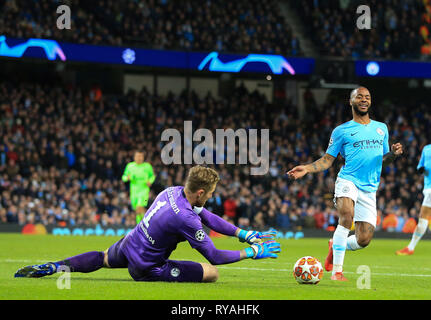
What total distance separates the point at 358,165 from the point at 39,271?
13.3 feet

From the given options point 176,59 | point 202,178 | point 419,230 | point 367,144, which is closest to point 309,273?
point 202,178

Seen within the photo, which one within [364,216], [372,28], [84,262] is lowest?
[84,262]

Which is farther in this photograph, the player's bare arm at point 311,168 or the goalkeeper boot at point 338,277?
the goalkeeper boot at point 338,277

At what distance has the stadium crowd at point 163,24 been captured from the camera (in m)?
27.2

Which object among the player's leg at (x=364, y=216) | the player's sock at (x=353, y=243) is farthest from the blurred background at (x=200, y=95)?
the player's leg at (x=364, y=216)

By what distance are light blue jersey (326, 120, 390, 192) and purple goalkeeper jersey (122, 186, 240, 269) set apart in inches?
82.2

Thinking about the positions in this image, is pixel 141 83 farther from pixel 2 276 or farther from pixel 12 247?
pixel 2 276

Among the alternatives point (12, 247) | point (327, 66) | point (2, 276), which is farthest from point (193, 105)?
point (2, 276)

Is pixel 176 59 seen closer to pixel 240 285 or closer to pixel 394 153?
pixel 394 153

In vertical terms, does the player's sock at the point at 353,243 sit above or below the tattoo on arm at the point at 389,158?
below

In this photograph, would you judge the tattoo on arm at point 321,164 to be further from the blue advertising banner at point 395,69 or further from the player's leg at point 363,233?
the blue advertising banner at point 395,69

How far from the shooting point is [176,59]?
29.0 m

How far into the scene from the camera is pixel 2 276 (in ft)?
30.0

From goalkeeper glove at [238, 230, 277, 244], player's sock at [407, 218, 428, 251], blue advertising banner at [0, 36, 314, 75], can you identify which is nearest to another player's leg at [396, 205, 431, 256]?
player's sock at [407, 218, 428, 251]
